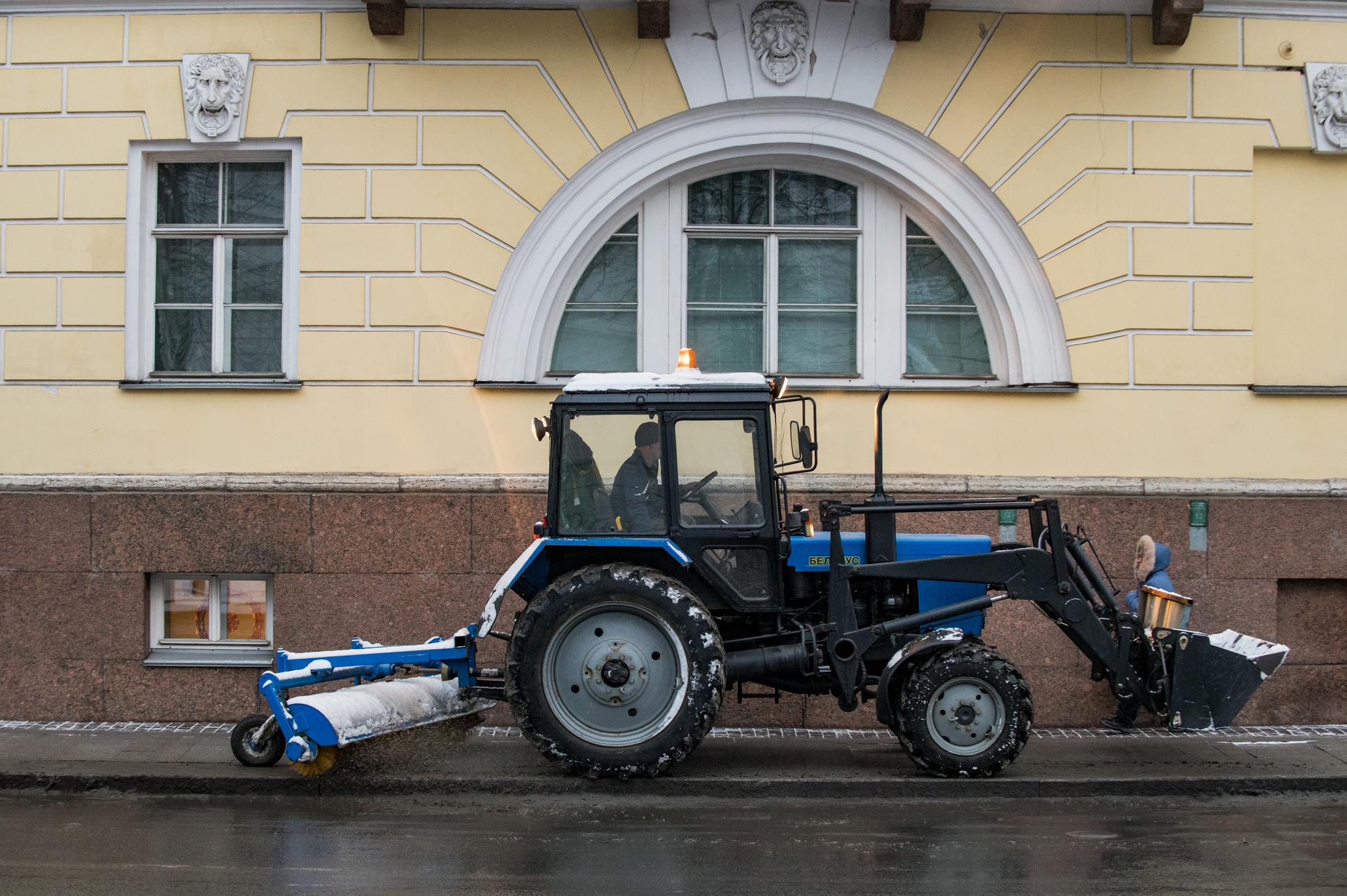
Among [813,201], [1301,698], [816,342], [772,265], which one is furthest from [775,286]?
[1301,698]

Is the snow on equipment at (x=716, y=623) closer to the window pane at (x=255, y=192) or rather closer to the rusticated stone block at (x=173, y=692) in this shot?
the rusticated stone block at (x=173, y=692)

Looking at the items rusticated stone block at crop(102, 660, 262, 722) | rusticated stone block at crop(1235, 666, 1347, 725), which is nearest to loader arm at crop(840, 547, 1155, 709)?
rusticated stone block at crop(1235, 666, 1347, 725)

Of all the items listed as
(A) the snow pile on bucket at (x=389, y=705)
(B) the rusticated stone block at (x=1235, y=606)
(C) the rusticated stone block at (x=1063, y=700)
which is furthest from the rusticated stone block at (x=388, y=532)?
(B) the rusticated stone block at (x=1235, y=606)

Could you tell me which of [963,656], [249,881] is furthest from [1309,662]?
[249,881]

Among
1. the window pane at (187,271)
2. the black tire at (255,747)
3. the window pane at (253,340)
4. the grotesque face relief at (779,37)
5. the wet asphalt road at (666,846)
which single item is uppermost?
the grotesque face relief at (779,37)

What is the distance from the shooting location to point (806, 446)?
7.25 metres

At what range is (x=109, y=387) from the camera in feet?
31.5

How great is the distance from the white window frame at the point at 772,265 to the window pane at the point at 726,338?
0.09 m

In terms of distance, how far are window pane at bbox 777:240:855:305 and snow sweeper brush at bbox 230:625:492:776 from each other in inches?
154

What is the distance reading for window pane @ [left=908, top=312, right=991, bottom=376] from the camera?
32.7 feet

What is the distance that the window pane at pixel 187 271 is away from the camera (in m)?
9.91

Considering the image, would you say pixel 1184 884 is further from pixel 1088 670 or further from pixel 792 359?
pixel 792 359

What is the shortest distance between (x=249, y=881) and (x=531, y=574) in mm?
2657

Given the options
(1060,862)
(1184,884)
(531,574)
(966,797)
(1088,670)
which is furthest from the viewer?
(1088,670)
